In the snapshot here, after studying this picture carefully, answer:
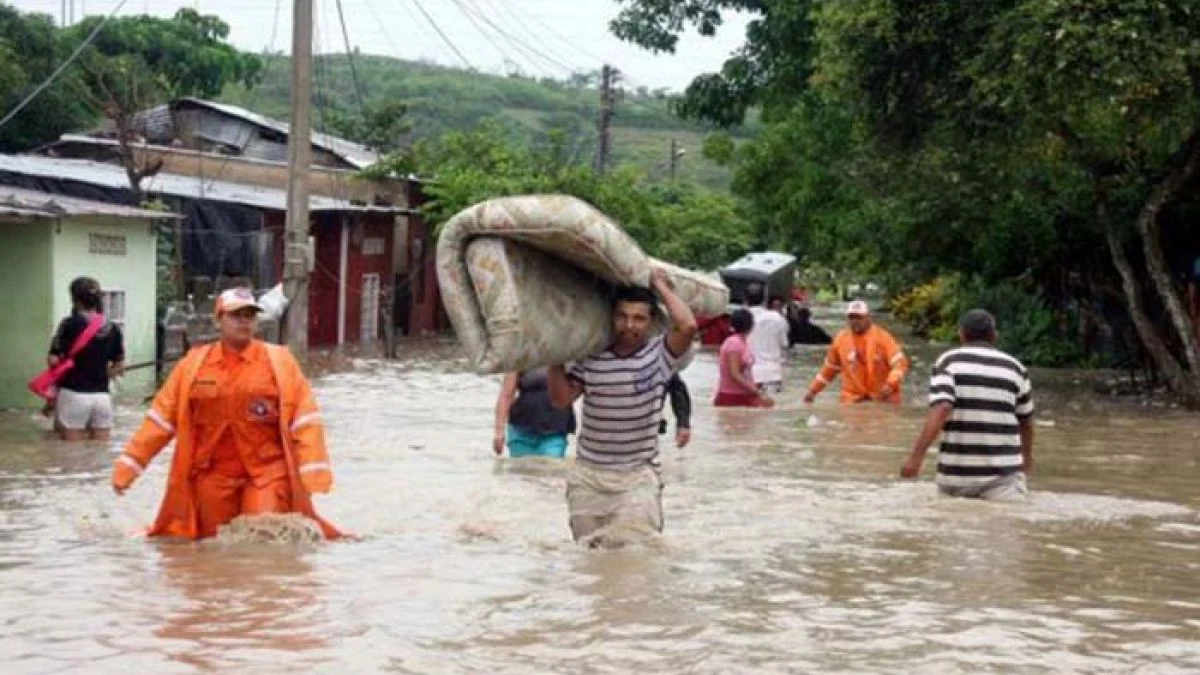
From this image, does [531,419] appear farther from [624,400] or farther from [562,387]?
[624,400]

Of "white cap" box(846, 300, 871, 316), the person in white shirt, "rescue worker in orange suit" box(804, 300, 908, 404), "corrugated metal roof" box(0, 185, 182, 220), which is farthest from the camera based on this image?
the person in white shirt

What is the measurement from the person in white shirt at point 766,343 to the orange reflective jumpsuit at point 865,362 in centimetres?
311

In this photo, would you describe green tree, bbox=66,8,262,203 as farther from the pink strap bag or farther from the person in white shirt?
the pink strap bag

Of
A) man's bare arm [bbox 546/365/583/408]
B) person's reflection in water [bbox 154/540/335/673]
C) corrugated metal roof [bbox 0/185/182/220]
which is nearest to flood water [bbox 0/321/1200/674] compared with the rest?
person's reflection in water [bbox 154/540/335/673]


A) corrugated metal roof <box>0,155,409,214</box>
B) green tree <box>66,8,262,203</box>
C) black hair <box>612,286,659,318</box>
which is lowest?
black hair <box>612,286,659,318</box>

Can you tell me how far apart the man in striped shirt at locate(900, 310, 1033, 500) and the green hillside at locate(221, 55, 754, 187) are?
254 ft

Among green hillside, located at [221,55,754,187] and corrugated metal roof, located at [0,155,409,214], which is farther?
green hillside, located at [221,55,754,187]

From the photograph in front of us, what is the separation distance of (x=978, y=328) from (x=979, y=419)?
50 centimetres

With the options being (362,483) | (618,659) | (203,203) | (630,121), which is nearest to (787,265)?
(203,203)

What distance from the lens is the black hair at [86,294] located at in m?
16.2

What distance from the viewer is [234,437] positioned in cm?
985

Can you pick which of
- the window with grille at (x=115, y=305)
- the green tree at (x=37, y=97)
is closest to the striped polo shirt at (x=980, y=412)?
the window with grille at (x=115, y=305)

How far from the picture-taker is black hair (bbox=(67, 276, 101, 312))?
53.3 ft

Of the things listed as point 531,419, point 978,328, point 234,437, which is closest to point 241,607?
point 234,437
